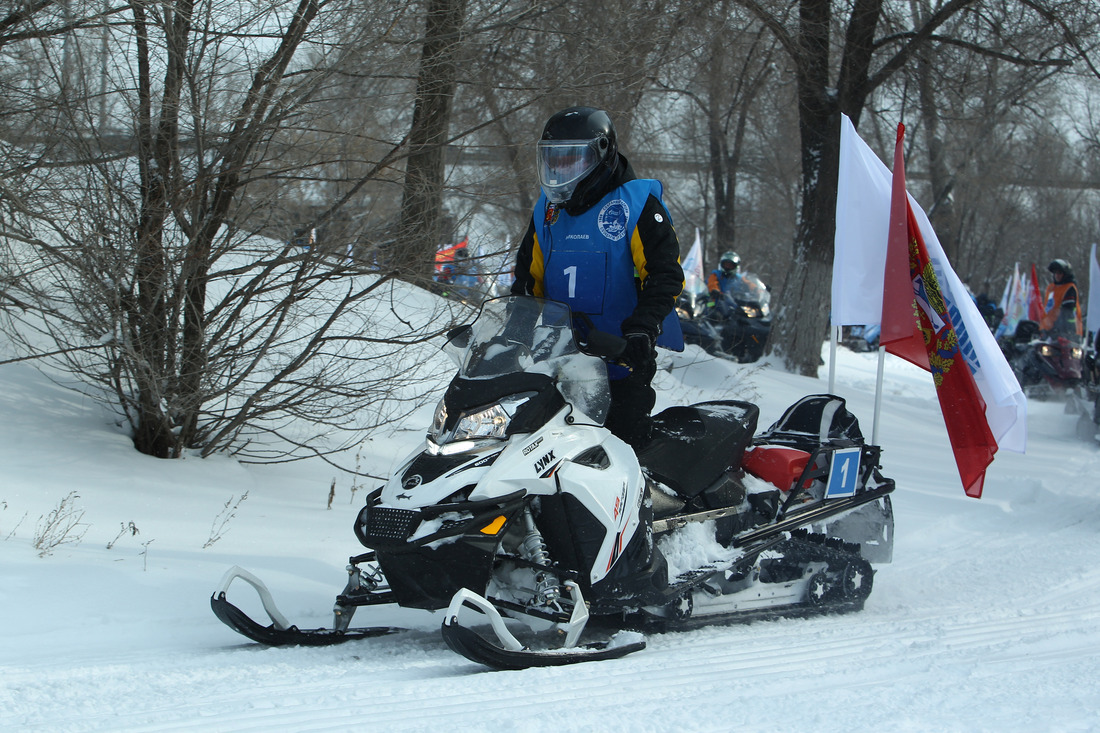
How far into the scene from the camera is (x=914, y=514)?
708cm

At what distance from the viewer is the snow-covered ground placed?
277 cm

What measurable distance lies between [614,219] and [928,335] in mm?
2548

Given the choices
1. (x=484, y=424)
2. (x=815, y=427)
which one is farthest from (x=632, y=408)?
(x=815, y=427)

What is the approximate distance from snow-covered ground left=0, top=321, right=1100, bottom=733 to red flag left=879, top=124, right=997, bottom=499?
75 cm

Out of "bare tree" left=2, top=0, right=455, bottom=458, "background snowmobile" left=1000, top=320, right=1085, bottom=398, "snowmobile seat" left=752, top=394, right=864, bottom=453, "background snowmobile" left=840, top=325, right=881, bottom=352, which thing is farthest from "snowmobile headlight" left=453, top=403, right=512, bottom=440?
"background snowmobile" left=840, top=325, right=881, bottom=352

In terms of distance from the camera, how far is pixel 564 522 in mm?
3529

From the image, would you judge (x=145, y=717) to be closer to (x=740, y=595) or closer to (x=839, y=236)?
(x=740, y=595)

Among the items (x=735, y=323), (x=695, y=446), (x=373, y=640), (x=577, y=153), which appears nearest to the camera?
(x=373, y=640)

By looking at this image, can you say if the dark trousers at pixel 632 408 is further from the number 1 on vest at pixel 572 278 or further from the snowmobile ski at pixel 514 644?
the snowmobile ski at pixel 514 644

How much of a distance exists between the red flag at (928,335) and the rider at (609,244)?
6.55 feet

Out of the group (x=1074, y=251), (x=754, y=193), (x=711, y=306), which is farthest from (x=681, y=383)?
(x=1074, y=251)

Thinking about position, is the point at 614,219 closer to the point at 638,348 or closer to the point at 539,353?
the point at 638,348

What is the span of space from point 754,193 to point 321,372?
2757 centimetres

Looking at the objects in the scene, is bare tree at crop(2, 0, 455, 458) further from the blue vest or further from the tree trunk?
the blue vest
